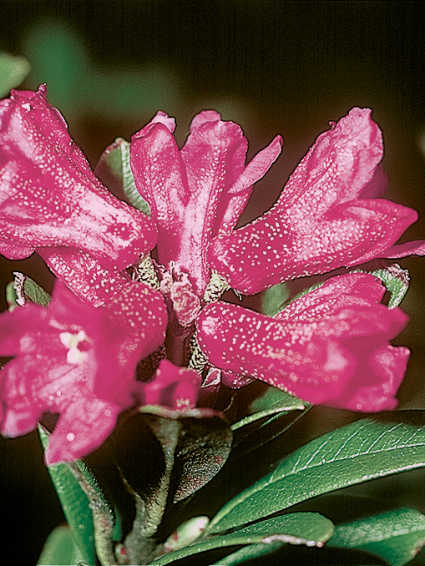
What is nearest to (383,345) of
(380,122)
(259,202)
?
(259,202)

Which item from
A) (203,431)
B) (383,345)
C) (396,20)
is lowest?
(203,431)

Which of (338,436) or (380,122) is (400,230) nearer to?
(338,436)

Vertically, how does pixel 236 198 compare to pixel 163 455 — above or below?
above

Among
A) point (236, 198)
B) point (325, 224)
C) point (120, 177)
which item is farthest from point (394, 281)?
point (120, 177)

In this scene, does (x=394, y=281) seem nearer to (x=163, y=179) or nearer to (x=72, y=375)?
(x=163, y=179)

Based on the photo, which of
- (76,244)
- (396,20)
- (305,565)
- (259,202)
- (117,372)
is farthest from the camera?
(396,20)

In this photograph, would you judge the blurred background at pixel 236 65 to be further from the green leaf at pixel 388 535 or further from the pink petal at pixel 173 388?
the pink petal at pixel 173 388
